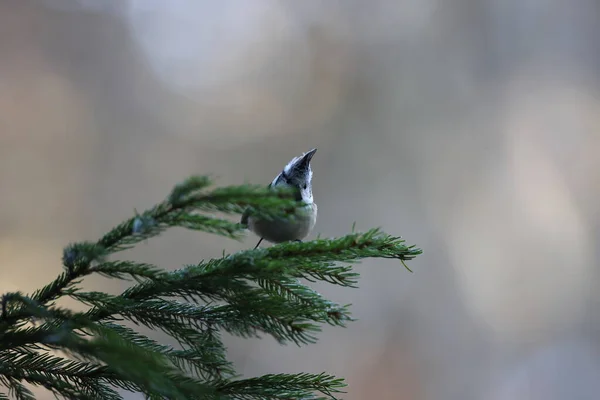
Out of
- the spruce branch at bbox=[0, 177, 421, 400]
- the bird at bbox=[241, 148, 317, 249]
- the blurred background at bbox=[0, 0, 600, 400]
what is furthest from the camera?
the blurred background at bbox=[0, 0, 600, 400]

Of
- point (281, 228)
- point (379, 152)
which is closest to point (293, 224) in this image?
point (281, 228)

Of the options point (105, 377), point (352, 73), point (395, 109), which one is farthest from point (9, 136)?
point (105, 377)

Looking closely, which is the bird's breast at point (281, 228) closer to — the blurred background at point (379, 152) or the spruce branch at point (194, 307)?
the spruce branch at point (194, 307)

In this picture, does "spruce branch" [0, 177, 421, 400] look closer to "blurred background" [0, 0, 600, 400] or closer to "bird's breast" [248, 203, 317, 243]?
"bird's breast" [248, 203, 317, 243]

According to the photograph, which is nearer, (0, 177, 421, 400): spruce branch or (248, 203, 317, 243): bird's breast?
(0, 177, 421, 400): spruce branch

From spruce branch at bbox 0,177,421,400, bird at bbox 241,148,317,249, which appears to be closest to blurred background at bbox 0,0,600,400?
bird at bbox 241,148,317,249

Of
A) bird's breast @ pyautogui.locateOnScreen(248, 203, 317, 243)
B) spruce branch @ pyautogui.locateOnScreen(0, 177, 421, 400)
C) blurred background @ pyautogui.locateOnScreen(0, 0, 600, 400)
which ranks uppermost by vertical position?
blurred background @ pyautogui.locateOnScreen(0, 0, 600, 400)

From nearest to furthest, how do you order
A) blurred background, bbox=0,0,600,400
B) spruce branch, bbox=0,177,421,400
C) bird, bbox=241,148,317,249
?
spruce branch, bbox=0,177,421,400 → bird, bbox=241,148,317,249 → blurred background, bbox=0,0,600,400

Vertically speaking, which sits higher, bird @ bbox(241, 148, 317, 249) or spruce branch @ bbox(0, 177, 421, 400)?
bird @ bbox(241, 148, 317, 249)
